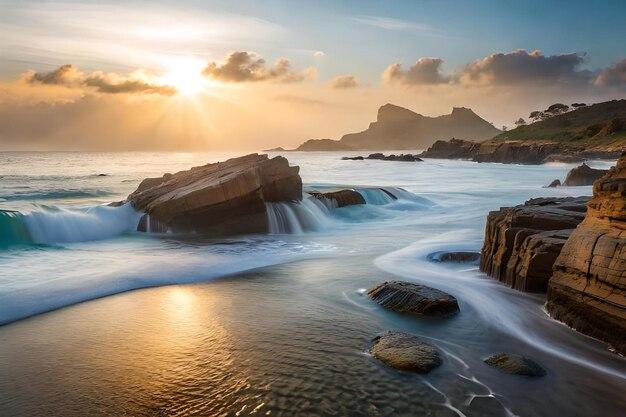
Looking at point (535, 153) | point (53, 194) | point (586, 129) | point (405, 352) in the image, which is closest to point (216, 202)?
point (405, 352)

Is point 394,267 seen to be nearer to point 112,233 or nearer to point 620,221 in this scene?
point 620,221

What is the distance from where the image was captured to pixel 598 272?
7410 mm

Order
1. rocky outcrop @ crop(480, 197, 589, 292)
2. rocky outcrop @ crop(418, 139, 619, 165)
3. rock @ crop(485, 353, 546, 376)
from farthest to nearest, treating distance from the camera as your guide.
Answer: rocky outcrop @ crop(418, 139, 619, 165), rocky outcrop @ crop(480, 197, 589, 292), rock @ crop(485, 353, 546, 376)

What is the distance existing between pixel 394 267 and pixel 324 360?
677cm

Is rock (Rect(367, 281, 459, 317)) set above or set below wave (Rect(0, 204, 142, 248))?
below

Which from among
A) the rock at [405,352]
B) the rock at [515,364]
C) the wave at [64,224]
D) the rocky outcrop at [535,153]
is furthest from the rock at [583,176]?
the rocky outcrop at [535,153]

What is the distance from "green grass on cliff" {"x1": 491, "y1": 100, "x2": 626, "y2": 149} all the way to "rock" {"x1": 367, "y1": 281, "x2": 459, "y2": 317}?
81.6 m

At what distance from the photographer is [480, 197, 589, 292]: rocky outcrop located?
31.5 feet

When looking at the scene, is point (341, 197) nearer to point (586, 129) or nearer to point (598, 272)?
point (598, 272)

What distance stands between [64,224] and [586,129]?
346 ft

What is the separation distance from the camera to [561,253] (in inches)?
340

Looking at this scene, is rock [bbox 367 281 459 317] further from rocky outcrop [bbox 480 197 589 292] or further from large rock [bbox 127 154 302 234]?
large rock [bbox 127 154 302 234]

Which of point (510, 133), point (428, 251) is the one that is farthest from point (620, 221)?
point (510, 133)

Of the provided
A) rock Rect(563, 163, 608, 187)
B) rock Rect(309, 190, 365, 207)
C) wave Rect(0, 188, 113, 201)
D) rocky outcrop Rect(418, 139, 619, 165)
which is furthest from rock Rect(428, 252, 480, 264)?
rocky outcrop Rect(418, 139, 619, 165)
